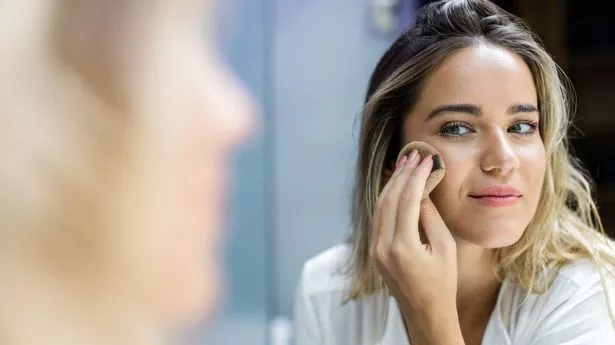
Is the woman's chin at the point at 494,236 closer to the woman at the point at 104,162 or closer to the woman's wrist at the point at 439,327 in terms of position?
the woman's wrist at the point at 439,327

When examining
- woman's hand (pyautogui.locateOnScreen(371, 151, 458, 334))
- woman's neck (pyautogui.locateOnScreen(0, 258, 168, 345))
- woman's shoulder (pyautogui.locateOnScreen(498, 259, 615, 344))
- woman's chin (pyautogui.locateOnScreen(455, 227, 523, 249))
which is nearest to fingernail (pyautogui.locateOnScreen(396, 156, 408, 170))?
woman's hand (pyautogui.locateOnScreen(371, 151, 458, 334))

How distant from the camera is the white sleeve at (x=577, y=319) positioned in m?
0.67

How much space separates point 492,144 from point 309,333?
36 centimetres

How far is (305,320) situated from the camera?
871 millimetres

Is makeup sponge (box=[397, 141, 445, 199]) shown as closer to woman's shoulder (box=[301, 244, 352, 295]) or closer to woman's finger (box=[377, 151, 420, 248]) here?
woman's finger (box=[377, 151, 420, 248])

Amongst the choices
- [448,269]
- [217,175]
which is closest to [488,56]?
[448,269]

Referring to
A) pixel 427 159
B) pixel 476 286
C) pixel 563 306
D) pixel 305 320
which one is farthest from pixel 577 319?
pixel 305 320

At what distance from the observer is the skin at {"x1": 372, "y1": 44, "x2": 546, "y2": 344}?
2.02 ft

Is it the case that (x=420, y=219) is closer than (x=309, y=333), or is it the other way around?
(x=420, y=219)

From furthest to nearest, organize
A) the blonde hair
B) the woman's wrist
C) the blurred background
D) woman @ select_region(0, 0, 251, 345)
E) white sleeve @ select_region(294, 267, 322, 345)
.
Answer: the blurred background, white sleeve @ select_region(294, 267, 322, 345), the blonde hair, the woman's wrist, woman @ select_region(0, 0, 251, 345)

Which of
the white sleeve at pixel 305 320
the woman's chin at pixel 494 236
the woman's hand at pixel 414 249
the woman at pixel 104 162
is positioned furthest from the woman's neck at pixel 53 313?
the white sleeve at pixel 305 320

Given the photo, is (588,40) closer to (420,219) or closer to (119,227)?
(420,219)

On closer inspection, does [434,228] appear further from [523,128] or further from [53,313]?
[53,313]

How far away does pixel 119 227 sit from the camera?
0.34 metres
